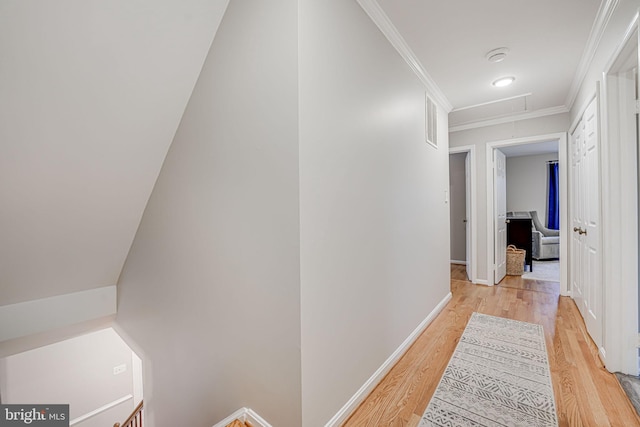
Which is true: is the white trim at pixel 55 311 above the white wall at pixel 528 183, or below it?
below

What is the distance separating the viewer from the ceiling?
1.84 metres

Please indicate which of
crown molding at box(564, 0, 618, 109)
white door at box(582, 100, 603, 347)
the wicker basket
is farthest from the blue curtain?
white door at box(582, 100, 603, 347)

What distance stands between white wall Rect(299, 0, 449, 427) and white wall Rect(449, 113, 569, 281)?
2090 millimetres

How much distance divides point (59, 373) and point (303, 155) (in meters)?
5.00

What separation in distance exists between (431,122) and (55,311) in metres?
4.08

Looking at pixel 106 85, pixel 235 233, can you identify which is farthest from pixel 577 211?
pixel 106 85

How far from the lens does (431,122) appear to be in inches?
114

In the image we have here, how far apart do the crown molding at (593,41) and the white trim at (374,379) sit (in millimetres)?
2579

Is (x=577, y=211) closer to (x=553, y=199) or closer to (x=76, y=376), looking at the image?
(x=553, y=199)

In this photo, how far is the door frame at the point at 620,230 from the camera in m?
1.88

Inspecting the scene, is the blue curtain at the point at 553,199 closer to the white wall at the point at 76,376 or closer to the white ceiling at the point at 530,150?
the white ceiling at the point at 530,150

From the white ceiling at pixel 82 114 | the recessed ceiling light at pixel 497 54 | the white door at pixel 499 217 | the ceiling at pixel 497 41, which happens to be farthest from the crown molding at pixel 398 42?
the white door at pixel 499 217

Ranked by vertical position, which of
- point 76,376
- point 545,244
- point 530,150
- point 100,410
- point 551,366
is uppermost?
point 530,150

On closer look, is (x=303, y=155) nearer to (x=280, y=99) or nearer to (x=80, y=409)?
(x=280, y=99)
